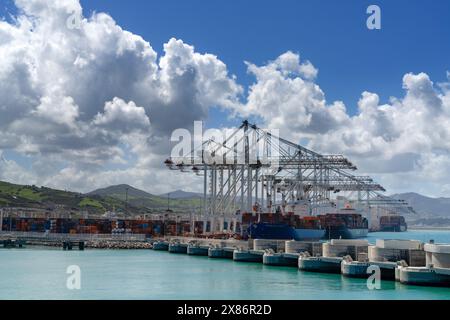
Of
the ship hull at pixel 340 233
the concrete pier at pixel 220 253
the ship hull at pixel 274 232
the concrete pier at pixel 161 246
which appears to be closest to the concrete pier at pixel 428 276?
the concrete pier at pixel 220 253

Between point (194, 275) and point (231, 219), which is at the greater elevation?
point (231, 219)

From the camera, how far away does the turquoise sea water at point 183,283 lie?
47375mm

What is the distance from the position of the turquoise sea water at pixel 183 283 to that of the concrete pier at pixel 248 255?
9.09 ft

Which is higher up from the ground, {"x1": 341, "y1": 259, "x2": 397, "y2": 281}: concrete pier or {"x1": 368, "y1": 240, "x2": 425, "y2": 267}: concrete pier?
{"x1": 368, "y1": 240, "x2": 425, "y2": 267}: concrete pier

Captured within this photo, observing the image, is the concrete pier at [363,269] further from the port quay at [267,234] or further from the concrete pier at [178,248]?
the concrete pier at [178,248]

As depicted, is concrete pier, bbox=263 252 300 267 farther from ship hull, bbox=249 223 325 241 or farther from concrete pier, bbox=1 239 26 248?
concrete pier, bbox=1 239 26 248

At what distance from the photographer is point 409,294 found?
1861 inches

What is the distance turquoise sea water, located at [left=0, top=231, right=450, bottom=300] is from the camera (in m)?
47.4

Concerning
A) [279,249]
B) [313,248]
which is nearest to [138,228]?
[279,249]

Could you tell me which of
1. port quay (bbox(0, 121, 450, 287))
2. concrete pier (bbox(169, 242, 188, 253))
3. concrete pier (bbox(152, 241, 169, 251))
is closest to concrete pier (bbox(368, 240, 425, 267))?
port quay (bbox(0, 121, 450, 287))

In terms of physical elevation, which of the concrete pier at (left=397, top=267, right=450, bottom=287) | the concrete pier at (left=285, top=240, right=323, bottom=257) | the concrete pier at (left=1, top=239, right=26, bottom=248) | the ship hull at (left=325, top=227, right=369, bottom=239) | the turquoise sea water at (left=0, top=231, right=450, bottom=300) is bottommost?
the turquoise sea water at (left=0, top=231, right=450, bottom=300)

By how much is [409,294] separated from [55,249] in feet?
259

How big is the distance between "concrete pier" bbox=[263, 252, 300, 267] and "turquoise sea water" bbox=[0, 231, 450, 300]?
1448 millimetres
